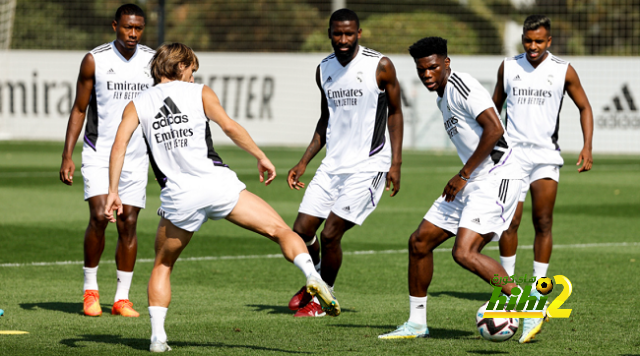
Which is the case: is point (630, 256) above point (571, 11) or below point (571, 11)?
below

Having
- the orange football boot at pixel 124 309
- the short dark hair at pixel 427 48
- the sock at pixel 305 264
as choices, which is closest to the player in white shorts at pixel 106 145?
the orange football boot at pixel 124 309

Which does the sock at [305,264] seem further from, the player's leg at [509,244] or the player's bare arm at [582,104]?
the player's bare arm at [582,104]

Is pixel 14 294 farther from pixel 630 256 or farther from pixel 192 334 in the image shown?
pixel 630 256

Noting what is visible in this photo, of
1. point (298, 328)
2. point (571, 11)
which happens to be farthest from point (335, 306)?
point (571, 11)

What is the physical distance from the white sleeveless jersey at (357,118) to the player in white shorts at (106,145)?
1600mm

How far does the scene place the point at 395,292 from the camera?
8312mm

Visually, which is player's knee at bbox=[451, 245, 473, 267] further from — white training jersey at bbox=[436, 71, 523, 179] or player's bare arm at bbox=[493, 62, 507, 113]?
player's bare arm at bbox=[493, 62, 507, 113]

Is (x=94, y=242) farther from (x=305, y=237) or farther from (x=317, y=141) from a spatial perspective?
(x=317, y=141)

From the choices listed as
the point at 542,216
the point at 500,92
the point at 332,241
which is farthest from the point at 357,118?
the point at 542,216

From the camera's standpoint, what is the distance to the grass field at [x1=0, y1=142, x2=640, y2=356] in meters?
6.20

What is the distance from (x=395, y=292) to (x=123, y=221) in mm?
2461

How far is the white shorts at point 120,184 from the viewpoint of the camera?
24.9ft

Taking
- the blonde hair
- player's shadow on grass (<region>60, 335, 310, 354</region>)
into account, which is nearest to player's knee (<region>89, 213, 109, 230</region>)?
player's shadow on grass (<region>60, 335, 310, 354</region>)

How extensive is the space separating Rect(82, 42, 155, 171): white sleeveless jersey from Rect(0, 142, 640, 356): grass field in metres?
1.21
